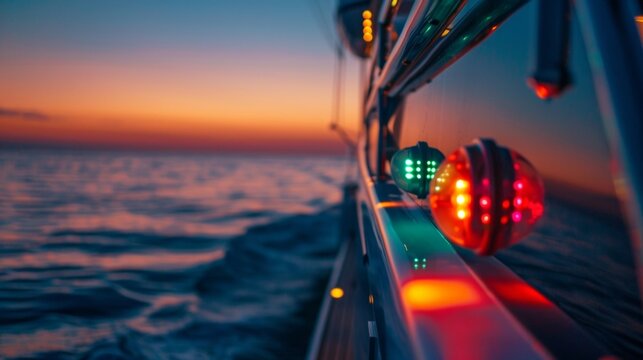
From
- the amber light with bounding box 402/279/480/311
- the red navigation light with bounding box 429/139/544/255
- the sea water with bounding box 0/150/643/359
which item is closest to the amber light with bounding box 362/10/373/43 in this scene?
the sea water with bounding box 0/150/643/359

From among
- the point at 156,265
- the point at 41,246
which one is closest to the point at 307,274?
the point at 156,265

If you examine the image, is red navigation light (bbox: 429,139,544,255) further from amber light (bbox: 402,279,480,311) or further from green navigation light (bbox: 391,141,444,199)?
green navigation light (bbox: 391,141,444,199)

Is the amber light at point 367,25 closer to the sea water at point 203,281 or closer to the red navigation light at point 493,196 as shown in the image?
the sea water at point 203,281

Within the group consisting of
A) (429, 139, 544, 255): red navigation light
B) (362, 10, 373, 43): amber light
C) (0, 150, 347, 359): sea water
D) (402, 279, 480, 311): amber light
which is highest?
(362, 10, 373, 43): amber light

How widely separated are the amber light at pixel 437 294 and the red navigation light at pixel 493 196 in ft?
1.00

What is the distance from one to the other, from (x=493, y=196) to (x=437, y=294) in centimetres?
45

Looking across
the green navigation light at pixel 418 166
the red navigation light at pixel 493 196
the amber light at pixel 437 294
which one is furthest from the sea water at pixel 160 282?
the red navigation light at pixel 493 196

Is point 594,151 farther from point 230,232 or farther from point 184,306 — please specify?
point 230,232

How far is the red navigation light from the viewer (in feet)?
2.02

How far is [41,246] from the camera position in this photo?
8211 mm

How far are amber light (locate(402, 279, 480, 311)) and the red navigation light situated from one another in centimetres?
31

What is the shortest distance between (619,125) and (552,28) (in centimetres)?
16

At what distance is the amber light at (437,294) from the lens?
0.92 m

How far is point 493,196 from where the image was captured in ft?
2.00
